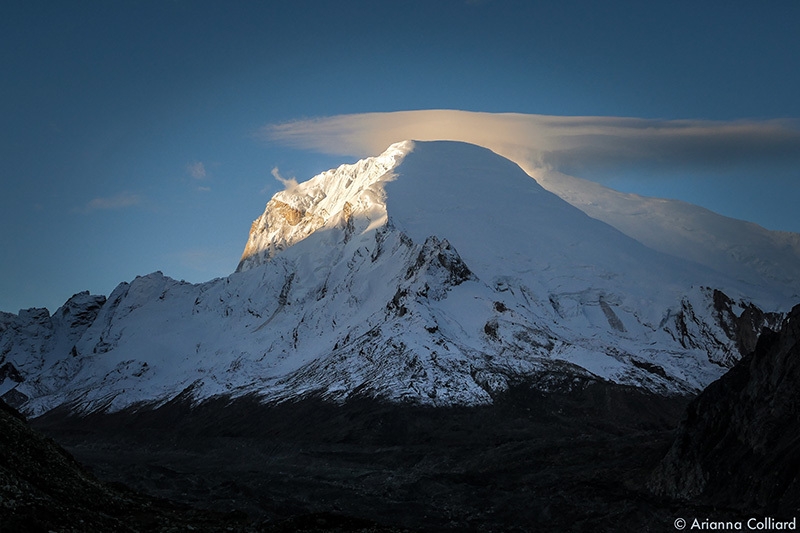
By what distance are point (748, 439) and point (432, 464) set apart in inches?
2450

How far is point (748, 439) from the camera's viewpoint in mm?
84938

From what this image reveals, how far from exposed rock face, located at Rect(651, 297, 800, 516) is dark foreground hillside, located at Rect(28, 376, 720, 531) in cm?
443

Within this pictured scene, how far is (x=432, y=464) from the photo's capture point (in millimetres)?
138875

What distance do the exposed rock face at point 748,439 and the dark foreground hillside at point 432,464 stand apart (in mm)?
4430

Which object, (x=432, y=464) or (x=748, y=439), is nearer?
(x=748, y=439)

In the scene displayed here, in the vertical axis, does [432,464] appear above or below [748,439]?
below

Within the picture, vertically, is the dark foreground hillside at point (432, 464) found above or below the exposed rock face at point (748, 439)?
below

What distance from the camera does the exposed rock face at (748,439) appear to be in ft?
251

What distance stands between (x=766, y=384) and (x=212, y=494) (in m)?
71.3

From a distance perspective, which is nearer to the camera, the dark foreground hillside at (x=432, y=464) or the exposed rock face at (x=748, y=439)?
the exposed rock face at (x=748, y=439)

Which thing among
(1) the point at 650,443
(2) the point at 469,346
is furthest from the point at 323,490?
(2) the point at 469,346

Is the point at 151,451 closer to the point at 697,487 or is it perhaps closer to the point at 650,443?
the point at 650,443

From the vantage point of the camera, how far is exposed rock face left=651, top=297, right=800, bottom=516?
3014 inches

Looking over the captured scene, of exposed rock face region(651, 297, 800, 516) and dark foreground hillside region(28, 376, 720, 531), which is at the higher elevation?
exposed rock face region(651, 297, 800, 516)
